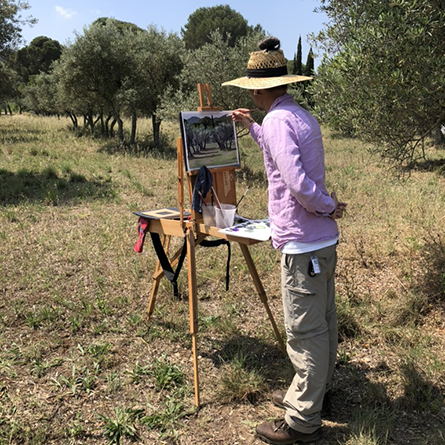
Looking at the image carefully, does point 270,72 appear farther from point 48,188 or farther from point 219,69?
point 219,69

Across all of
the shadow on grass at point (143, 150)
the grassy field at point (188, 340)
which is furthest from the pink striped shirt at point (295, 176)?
the shadow on grass at point (143, 150)

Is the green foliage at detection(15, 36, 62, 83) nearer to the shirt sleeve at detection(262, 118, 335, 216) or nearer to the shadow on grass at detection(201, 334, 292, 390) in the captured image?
the shadow on grass at detection(201, 334, 292, 390)

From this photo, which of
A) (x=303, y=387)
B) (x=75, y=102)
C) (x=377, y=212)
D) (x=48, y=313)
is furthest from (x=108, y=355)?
(x=75, y=102)

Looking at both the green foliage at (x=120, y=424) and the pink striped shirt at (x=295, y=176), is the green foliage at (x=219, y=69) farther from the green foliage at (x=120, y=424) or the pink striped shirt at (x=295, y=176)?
the green foliage at (x=120, y=424)

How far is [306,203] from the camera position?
7.76 feet

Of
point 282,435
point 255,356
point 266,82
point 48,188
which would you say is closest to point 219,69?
point 48,188

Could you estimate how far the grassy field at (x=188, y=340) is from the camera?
3018mm

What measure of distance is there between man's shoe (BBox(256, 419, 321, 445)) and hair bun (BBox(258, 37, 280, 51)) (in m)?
2.52

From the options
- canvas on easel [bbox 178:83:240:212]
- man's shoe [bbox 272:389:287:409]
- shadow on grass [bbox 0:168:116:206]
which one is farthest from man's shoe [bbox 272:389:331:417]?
shadow on grass [bbox 0:168:116:206]

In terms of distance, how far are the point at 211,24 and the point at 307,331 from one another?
62214 mm

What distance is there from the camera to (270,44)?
267cm

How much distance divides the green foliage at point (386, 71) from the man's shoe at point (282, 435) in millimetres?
3078

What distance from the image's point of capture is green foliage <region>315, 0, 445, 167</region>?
3.64 m

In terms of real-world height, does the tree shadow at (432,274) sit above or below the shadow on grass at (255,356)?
above
